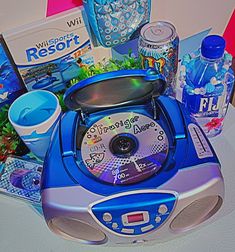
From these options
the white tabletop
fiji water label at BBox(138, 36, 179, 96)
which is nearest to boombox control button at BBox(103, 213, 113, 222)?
the white tabletop

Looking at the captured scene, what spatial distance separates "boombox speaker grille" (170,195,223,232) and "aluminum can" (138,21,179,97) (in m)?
0.25

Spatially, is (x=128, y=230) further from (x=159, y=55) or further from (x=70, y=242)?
(x=159, y=55)

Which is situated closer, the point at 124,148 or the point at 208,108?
the point at 124,148

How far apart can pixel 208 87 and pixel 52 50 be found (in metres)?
0.28

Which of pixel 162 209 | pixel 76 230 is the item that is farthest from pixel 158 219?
pixel 76 230

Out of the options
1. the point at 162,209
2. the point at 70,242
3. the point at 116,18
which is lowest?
the point at 70,242

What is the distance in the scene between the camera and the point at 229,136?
74 centimetres

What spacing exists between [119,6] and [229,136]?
307 mm

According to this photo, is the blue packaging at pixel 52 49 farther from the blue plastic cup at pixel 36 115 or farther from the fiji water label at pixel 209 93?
the fiji water label at pixel 209 93

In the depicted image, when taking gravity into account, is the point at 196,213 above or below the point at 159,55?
below

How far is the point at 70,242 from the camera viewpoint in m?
0.63

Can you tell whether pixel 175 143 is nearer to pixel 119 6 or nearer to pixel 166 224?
pixel 166 224

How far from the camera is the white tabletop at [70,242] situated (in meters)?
0.61

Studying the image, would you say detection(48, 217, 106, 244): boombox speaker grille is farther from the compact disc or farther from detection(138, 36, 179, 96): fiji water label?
detection(138, 36, 179, 96): fiji water label
